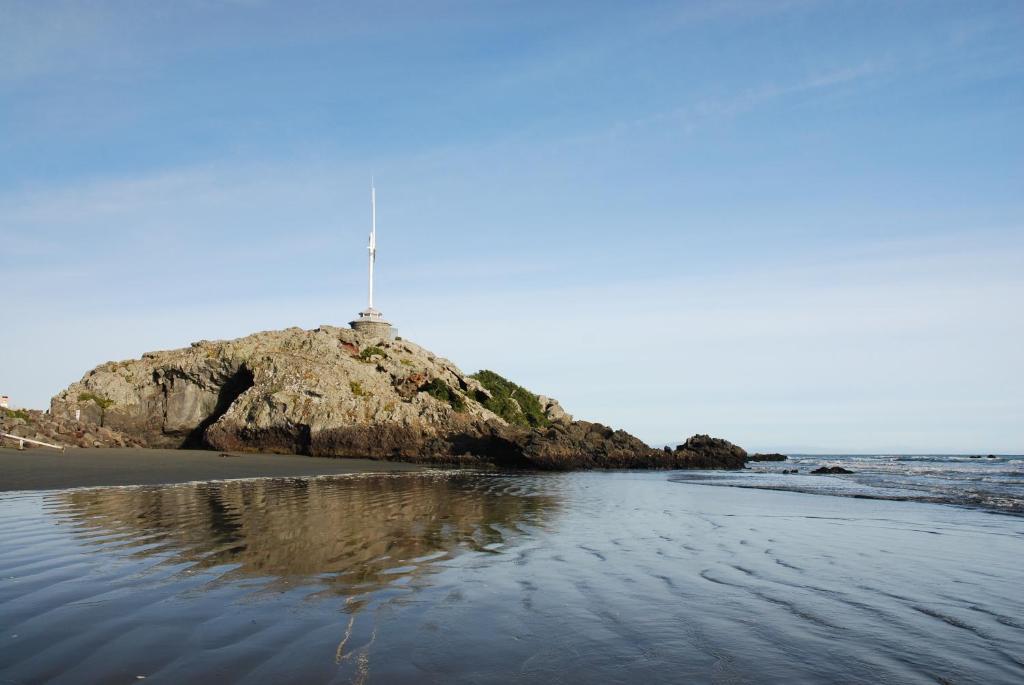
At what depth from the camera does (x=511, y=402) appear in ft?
182

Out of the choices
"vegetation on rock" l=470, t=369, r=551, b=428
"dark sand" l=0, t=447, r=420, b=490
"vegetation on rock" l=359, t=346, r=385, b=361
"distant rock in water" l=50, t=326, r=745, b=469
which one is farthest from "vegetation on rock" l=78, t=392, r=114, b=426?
"vegetation on rock" l=470, t=369, r=551, b=428

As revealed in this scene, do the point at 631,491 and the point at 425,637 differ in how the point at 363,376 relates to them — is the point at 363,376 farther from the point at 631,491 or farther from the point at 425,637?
the point at 425,637

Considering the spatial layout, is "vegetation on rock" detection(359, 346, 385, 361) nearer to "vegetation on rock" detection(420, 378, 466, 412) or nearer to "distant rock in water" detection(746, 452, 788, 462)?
"vegetation on rock" detection(420, 378, 466, 412)

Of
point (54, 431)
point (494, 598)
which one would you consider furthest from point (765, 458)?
point (494, 598)

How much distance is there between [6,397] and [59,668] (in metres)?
50.1

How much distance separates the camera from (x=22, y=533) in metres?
9.63

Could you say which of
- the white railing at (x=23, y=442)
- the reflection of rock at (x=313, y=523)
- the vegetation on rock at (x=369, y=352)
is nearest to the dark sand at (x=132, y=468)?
the white railing at (x=23, y=442)

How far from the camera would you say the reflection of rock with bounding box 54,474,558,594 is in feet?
25.9

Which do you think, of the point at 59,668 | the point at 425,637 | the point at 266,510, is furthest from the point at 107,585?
the point at 266,510

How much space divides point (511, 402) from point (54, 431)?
31937 millimetres

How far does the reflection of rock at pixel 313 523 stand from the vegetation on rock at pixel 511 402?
33.8m

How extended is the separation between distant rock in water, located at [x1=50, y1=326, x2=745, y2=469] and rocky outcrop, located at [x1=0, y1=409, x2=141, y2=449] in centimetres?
312

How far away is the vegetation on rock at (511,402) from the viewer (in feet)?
174

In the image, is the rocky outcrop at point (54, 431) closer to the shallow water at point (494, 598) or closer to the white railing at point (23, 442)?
the white railing at point (23, 442)
